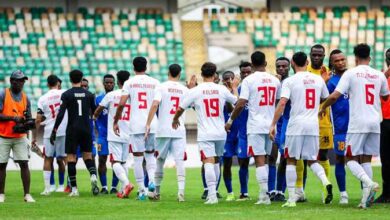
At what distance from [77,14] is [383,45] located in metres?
13.5

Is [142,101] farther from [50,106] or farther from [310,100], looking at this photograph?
[310,100]

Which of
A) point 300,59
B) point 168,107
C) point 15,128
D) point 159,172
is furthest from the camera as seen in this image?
point 159,172

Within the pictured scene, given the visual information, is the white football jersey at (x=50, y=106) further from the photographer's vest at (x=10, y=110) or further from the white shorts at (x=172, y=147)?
the white shorts at (x=172, y=147)

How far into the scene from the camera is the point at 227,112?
17.5m

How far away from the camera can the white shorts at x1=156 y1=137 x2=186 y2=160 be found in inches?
659

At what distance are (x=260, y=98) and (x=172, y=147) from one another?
2182 mm

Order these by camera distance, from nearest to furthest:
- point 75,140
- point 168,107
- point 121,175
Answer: point 168,107 < point 121,175 < point 75,140

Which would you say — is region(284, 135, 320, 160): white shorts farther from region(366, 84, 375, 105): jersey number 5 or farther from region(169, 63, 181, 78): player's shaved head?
region(169, 63, 181, 78): player's shaved head

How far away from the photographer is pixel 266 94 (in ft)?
50.7

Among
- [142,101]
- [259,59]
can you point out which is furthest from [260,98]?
[142,101]

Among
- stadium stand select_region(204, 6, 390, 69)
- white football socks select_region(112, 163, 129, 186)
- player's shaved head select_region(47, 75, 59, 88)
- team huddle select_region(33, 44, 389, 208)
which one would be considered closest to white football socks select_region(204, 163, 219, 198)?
team huddle select_region(33, 44, 389, 208)

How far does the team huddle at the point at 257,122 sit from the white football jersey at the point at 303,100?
0.01 meters

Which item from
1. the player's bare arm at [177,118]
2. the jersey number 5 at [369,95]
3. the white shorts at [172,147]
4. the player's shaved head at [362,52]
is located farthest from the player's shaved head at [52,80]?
the jersey number 5 at [369,95]

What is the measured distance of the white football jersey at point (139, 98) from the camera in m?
17.2
